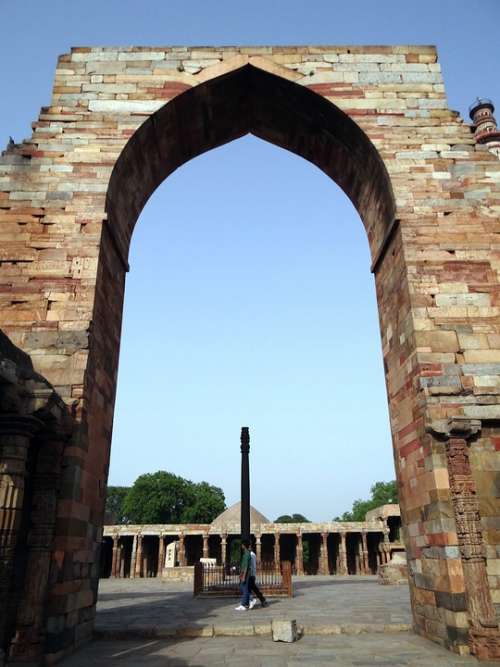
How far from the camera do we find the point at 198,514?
1816 inches

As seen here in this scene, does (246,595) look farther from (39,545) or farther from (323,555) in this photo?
(323,555)

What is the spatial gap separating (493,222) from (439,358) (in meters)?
2.44

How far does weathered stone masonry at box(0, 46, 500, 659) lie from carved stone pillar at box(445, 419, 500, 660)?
0.02 meters

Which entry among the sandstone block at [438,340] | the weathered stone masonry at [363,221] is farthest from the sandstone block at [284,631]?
the sandstone block at [438,340]

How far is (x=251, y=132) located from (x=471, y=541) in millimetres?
8347

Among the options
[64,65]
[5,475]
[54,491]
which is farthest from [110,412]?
[64,65]

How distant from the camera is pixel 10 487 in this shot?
4480 millimetres

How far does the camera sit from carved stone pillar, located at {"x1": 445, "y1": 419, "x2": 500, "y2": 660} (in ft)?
16.4

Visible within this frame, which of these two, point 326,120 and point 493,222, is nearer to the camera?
point 493,222

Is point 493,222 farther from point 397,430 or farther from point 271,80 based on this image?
point 271,80

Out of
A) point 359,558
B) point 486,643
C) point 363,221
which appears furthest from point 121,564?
point 486,643

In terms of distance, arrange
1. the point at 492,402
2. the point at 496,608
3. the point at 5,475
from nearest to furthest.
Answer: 1. the point at 5,475
2. the point at 496,608
3. the point at 492,402

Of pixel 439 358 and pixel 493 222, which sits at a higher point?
pixel 493 222

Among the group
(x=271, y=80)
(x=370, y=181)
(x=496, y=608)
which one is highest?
(x=271, y=80)
